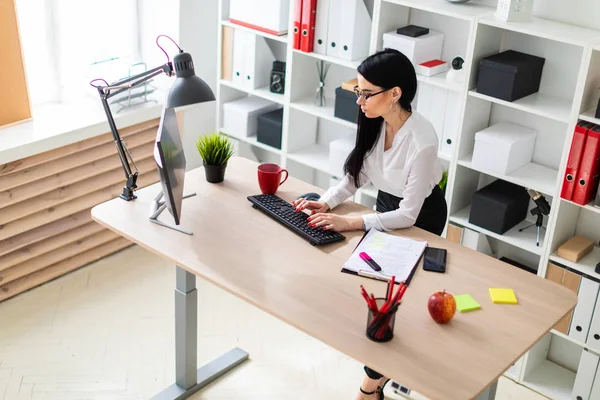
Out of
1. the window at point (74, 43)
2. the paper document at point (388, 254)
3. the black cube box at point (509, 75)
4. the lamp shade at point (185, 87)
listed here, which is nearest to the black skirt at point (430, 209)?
the paper document at point (388, 254)

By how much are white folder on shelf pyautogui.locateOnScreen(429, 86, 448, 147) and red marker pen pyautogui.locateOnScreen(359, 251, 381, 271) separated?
3.86ft

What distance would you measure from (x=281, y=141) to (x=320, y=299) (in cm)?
200

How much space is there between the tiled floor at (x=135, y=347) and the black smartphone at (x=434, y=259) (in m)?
1.00

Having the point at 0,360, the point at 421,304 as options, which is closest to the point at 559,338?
the point at 421,304

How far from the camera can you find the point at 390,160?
10.2ft

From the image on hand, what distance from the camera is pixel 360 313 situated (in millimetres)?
2525

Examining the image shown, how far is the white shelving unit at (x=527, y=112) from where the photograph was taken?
3.33 meters

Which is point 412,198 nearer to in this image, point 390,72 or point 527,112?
point 390,72

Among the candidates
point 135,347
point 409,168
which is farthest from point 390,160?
point 135,347

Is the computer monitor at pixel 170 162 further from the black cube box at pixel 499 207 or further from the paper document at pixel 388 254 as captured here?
the black cube box at pixel 499 207

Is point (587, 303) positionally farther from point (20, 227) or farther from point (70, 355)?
point (20, 227)

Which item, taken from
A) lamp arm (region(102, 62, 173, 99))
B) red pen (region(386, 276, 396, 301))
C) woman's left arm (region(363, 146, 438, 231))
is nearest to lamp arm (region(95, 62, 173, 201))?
lamp arm (region(102, 62, 173, 99))

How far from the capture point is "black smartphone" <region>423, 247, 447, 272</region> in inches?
109

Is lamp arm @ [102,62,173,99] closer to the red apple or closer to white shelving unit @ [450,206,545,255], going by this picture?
the red apple
